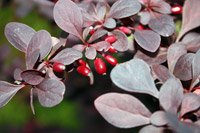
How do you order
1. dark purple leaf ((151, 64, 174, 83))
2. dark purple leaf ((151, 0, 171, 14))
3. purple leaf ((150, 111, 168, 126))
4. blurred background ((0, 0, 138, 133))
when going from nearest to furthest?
purple leaf ((150, 111, 168, 126)) → dark purple leaf ((151, 64, 174, 83)) → dark purple leaf ((151, 0, 171, 14)) → blurred background ((0, 0, 138, 133))

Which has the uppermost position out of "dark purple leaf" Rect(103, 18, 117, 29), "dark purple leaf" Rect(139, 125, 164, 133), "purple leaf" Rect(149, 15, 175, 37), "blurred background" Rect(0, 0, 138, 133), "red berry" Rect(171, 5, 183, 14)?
"dark purple leaf" Rect(103, 18, 117, 29)

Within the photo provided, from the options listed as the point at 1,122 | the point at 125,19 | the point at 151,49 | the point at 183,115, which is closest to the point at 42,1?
the point at 125,19

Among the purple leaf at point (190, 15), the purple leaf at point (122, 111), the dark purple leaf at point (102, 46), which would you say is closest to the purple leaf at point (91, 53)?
the dark purple leaf at point (102, 46)

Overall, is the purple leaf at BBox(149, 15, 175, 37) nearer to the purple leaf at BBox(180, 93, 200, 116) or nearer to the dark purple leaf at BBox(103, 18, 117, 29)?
the dark purple leaf at BBox(103, 18, 117, 29)

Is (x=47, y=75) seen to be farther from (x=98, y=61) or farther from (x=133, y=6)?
(x=133, y=6)

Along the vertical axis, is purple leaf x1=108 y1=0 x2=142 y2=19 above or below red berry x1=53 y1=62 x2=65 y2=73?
above

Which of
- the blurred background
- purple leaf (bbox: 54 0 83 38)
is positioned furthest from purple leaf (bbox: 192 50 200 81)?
the blurred background

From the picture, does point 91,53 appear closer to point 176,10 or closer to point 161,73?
point 161,73
